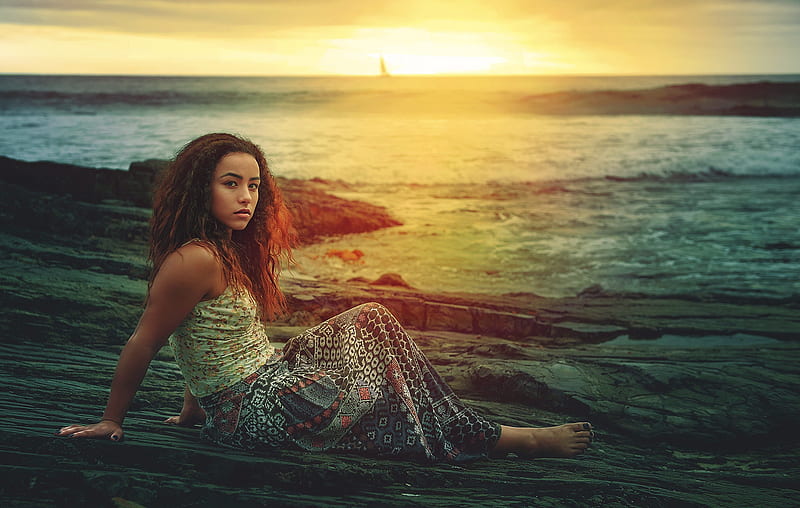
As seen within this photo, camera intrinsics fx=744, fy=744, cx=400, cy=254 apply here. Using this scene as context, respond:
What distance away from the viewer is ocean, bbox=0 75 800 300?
9.81 m

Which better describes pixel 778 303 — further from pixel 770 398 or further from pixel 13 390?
pixel 13 390

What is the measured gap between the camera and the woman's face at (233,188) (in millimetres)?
2623

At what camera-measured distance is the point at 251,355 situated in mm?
2693

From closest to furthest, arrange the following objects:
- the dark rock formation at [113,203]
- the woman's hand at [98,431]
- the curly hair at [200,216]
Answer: the woman's hand at [98,431] → the curly hair at [200,216] → the dark rock formation at [113,203]

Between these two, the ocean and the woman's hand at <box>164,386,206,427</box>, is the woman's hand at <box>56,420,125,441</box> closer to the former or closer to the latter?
the woman's hand at <box>164,386,206,427</box>

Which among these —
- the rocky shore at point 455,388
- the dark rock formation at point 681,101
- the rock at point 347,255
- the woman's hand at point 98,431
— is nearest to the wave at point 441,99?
the dark rock formation at point 681,101

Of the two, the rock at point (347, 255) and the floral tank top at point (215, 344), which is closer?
the floral tank top at point (215, 344)

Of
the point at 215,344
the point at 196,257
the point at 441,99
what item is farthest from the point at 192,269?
the point at 441,99

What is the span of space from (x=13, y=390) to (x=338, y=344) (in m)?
1.40

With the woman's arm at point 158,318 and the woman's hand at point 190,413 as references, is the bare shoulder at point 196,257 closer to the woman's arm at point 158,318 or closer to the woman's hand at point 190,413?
the woman's arm at point 158,318

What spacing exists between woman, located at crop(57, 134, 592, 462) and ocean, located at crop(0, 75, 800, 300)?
5.47m

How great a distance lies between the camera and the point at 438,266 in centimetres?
1015

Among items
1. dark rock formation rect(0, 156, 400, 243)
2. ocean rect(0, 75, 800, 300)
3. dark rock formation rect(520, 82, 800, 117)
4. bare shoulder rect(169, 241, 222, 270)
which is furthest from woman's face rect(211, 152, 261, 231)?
dark rock formation rect(520, 82, 800, 117)

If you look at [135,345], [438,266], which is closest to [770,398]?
[135,345]
